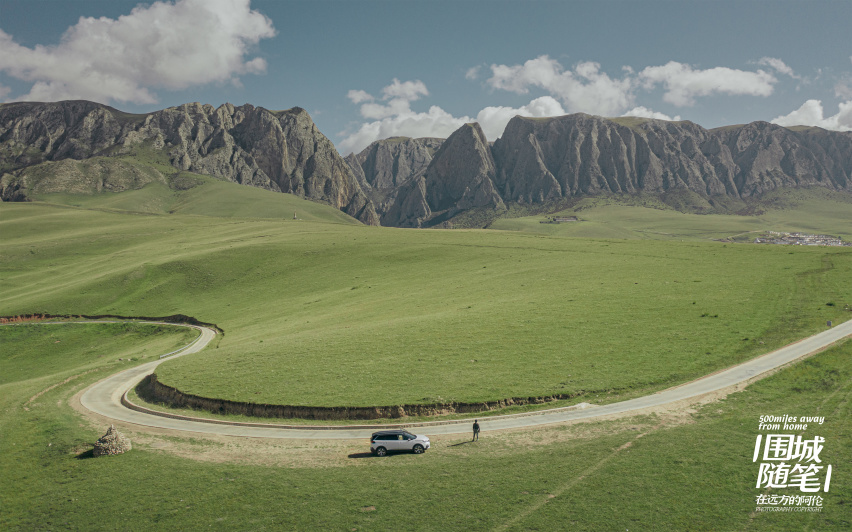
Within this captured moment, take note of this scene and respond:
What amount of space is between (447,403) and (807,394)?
25213 mm

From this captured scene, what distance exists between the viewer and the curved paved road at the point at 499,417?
3052cm

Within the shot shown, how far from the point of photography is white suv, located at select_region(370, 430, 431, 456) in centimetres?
2695

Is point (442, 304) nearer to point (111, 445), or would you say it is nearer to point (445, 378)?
point (445, 378)

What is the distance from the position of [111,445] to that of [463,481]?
21646 millimetres

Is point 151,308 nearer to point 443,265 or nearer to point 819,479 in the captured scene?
point 443,265

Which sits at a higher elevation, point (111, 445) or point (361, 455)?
point (111, 445)

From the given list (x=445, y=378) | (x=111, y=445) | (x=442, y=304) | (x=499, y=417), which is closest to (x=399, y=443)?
(x=499, y=417)

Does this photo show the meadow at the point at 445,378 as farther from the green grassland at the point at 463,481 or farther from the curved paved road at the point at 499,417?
the curved paved road at the point at 499,417

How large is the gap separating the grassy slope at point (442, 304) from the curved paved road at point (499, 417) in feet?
5.63

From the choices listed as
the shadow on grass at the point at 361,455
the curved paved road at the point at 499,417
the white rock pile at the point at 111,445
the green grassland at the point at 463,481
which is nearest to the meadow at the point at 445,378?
the green grassland at the point at 463,481

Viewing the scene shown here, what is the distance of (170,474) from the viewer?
987 inches

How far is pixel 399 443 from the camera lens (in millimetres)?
27000

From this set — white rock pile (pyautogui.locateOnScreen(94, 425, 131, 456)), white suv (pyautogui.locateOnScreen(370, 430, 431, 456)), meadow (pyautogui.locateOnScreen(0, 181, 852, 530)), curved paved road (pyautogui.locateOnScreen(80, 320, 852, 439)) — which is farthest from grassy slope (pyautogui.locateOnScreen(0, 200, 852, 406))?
white rock pile (pyautogui.locateOnScreen(94, 425, 131, 456))

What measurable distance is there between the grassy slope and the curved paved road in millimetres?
1715
